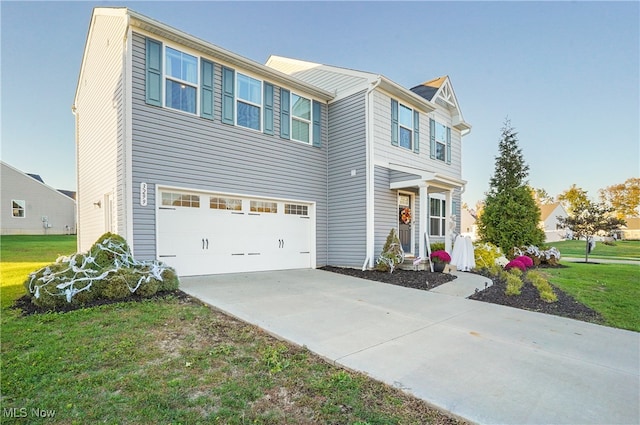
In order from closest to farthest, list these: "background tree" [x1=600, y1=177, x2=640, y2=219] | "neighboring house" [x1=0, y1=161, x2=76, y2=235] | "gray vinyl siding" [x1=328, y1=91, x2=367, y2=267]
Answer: "gray vinyl siding" [x1=328, y1=91, x2=367, y2=267] → "neighboring house" [x1=0, y1=161, x2=76, y2=235] → "background tree" [x1=600, y1=177, x2=640, y2=219]

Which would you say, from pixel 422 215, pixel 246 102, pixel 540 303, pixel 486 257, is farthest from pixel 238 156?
pixel 486 257

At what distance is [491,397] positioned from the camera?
2.44m

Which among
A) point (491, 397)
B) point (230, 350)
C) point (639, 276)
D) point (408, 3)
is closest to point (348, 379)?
point (491, 397)

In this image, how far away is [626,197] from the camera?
39094 millimetres

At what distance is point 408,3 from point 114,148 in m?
9.52

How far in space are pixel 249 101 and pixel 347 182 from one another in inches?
149

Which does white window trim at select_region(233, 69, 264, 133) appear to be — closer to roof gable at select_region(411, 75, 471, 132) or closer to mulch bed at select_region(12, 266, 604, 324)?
mulch bed at select_region(12, 266, 604, 324)

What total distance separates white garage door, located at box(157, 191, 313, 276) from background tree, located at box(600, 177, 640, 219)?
4625cm

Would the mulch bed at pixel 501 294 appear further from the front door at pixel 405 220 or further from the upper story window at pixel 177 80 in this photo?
the upper story window at pixel 177 80

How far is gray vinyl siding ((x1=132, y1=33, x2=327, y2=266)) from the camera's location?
22.3 ft

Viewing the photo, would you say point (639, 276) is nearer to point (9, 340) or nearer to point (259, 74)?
point (259, 74)

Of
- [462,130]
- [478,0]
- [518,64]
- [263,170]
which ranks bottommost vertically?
[263,170]

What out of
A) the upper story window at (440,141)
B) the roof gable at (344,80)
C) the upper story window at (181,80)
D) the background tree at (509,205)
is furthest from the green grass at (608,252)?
the upper story window at (181,80)

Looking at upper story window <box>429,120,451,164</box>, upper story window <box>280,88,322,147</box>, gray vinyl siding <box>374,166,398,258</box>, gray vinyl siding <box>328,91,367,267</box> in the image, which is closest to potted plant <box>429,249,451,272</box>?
gray vinyl siding <box>374,166,398,258</box>
